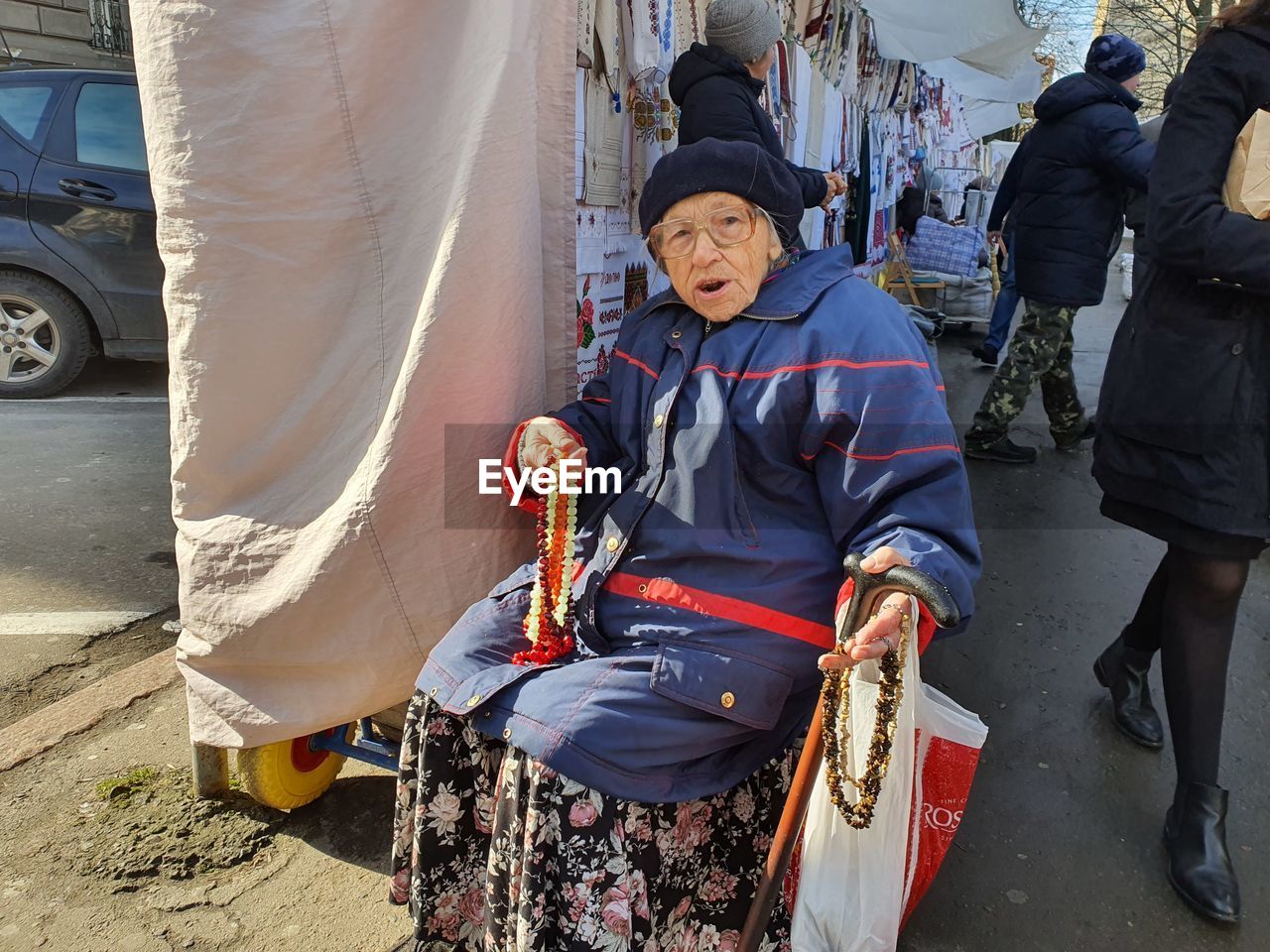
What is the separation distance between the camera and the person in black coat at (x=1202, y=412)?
1810 mm

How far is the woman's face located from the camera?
1805 mm

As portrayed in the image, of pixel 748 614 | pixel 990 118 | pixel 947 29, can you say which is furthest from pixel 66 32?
pixel 748 614

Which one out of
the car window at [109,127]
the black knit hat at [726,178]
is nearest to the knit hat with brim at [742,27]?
the black knit hat at [726,178]

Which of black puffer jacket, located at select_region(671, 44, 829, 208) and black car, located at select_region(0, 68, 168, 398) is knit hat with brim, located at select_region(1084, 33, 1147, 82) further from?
black car, located at select_region(0, 68, 168, 398)

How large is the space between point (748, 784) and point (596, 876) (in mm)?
345

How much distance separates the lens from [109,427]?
5148 millimetres

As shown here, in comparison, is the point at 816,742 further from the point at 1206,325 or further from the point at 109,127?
the point at 109,127

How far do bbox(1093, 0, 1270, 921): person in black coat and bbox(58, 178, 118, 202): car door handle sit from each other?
5467mm

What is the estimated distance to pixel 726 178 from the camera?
1.79 m

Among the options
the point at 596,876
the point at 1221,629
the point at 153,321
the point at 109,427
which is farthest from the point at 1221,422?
the point at 153,321

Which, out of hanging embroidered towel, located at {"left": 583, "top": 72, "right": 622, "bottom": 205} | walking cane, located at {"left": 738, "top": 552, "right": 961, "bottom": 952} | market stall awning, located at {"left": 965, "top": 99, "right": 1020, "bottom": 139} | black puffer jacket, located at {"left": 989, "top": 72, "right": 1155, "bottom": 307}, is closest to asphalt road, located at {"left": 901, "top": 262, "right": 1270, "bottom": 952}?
walking cane, located at {"left": 738, "top": 552, "right": 961, "bottom": 952}

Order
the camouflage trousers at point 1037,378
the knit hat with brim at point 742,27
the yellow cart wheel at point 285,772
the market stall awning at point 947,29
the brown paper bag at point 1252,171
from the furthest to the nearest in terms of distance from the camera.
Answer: the market stall awning at point 947,29 → the camouflage trousers at point 1037,378 → the knit hat with brim at point 742,27 → the yellow cart wheel at point 285,772 → the brown paper bag at point 1252,171

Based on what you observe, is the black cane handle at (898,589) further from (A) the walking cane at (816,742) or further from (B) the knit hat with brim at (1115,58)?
(B) the knit hat with brim at (1115,58)

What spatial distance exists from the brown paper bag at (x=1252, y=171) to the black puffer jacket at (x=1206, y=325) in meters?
0.02
